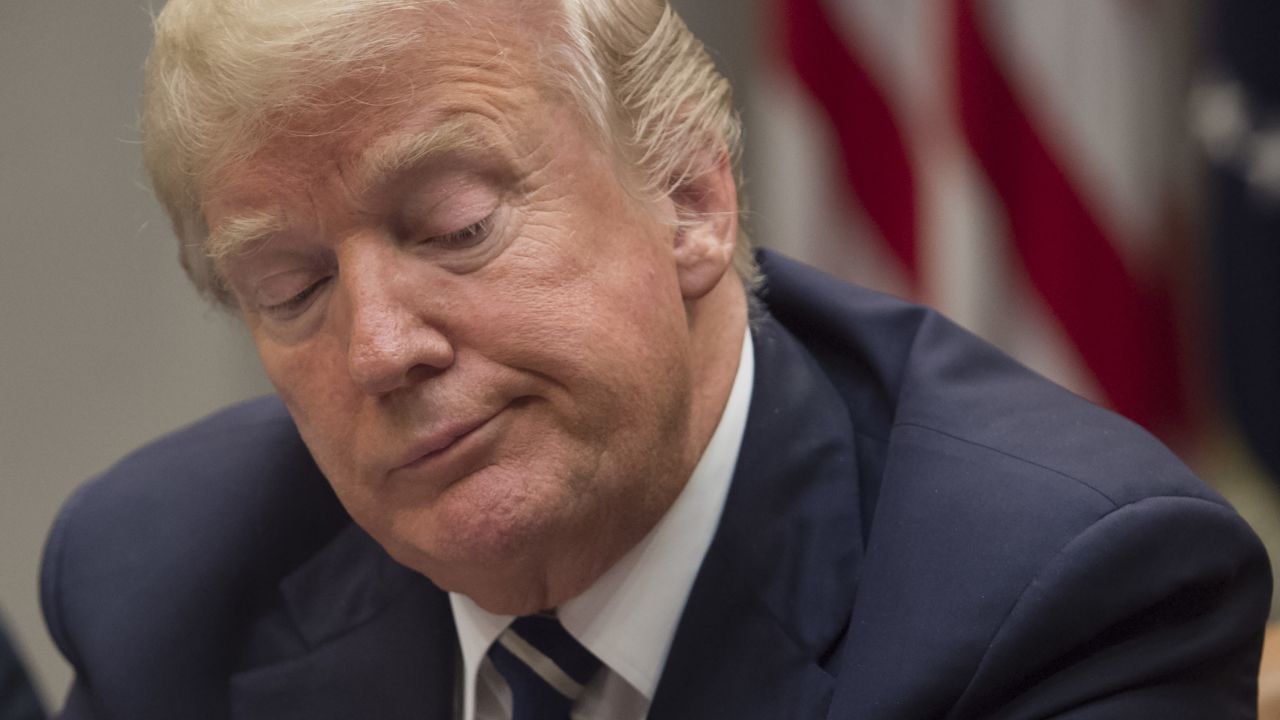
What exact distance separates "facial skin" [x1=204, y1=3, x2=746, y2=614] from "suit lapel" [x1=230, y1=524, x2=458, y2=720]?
0.84 ft

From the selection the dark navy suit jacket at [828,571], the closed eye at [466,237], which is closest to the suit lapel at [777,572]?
the dark navy suit jacket at [828,571]

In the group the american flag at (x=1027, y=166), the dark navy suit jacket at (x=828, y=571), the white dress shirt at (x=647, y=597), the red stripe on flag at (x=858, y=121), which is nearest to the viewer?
the dark navy suit jacket at (x=828, y=571)

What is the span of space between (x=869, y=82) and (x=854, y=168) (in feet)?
0.59

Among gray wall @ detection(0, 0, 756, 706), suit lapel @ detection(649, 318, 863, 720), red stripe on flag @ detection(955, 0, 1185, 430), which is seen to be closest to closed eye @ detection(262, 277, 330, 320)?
suit lapel @ detection(649, 318, 863, 720)

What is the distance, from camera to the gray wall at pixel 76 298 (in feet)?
9.66

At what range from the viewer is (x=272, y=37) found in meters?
1.24

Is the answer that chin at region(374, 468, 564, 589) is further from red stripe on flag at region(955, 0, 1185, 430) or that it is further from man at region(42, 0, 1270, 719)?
red stripe on flag at region(955, 0, 1185, 430)

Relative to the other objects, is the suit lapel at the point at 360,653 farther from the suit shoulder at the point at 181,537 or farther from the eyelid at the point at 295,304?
the eyelid at the point at 295,304

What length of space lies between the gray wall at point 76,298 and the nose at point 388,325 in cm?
175

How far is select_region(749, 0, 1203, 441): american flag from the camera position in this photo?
9.39ft

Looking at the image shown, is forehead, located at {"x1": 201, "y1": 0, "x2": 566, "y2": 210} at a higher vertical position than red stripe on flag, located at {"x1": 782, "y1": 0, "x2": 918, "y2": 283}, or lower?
higher

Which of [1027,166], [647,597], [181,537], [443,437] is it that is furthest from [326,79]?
[1027,166]

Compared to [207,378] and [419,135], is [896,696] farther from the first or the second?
[207,378]

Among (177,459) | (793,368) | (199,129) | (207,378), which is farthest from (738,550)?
(207,378)
